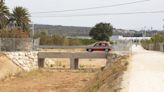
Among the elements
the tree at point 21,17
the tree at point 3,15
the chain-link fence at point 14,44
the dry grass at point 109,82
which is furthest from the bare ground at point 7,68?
the tree at point 21,17

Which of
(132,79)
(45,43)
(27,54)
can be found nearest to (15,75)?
(27,54)

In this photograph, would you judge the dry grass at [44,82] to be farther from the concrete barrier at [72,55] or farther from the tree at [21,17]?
the tree at [21,17]

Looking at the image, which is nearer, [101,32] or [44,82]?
[44,82]

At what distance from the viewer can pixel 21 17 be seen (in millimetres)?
82875

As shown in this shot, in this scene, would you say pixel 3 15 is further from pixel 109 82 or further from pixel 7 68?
pixel 109 82

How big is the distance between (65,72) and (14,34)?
8.58 metres

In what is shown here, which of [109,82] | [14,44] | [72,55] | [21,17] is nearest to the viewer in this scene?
[109,82]

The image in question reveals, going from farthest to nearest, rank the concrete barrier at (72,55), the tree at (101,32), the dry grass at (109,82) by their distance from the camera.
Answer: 1. the tree at (101,32)
2. the concrete barrier at (72,55)
3. the dry grass at (109,82)

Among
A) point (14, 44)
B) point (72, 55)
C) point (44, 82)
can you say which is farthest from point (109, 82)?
point (72, 55)

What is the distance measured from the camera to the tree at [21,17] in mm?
82750

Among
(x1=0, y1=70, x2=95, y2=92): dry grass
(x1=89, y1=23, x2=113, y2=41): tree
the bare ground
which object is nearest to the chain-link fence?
(x1=0, y1=70, x2=95, y2=92): dry grass

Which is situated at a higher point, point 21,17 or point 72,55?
point 21,17

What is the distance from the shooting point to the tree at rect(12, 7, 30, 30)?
271ft

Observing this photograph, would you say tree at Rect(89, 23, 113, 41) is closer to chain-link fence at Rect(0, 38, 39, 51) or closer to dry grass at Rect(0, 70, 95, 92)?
chain-link fence at Rect(0, 38, 39, 51)
